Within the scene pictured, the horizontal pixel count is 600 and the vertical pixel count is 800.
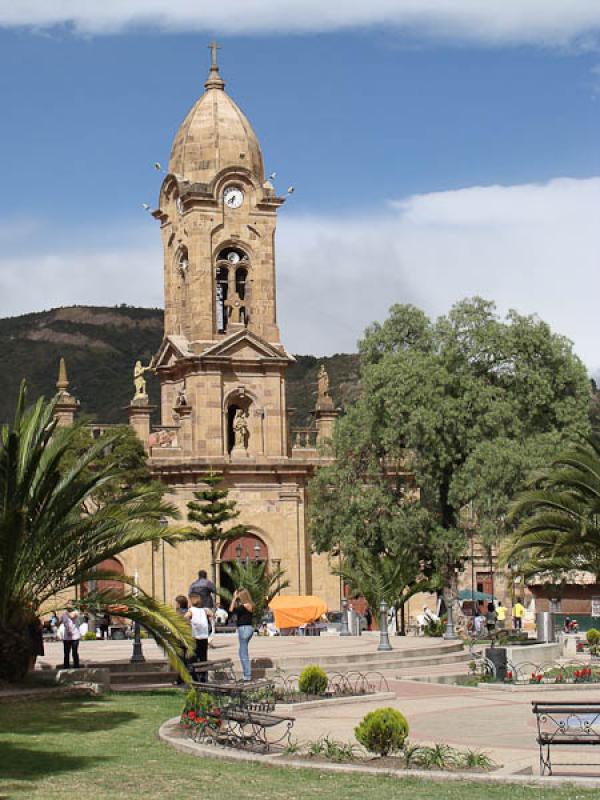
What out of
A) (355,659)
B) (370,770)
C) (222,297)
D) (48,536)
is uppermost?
(222,297)

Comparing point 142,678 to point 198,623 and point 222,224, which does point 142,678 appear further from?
point 222,224

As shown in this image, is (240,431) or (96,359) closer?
(240,431)

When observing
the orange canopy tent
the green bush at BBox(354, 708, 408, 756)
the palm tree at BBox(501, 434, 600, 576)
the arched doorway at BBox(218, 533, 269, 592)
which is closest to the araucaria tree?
the orange canopy tent

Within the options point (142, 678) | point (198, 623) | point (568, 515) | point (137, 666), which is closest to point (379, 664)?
point (568, 515)

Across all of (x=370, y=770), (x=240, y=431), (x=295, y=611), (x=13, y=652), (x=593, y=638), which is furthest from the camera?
(x=240, y=431)

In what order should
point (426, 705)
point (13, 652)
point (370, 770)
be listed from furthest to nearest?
point (13, 652) < point (426, 705) < point (370, 770)

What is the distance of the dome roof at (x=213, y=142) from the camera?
189 ft

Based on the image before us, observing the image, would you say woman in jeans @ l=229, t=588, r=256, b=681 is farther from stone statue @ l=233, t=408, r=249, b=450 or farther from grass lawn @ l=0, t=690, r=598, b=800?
stone statue @ l=233, t=408, r=249, b=450

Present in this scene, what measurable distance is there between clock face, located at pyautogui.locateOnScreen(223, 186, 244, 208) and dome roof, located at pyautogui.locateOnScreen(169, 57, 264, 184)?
845 millimetres

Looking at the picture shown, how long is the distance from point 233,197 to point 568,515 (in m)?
32.7

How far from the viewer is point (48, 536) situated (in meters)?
22.3

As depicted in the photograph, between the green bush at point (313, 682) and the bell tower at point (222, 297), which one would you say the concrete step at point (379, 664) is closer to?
the green bush at point (313, 682)

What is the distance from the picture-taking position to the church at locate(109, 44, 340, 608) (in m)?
55.9

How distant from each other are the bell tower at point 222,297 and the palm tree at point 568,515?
28594 mm
